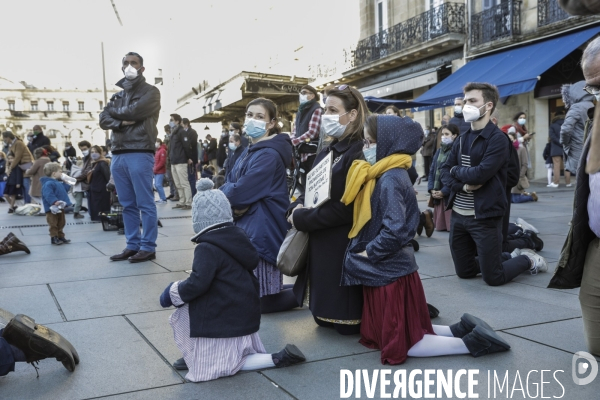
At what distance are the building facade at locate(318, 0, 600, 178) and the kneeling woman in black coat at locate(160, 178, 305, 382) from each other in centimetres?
1334

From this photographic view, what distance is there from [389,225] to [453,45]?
1840 cm

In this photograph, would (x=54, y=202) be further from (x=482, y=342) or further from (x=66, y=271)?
(x=482, y=342)

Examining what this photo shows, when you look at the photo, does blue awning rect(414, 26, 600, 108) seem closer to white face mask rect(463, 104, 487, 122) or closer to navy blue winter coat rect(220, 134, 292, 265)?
white face mask rect(463, 104, 487, 122)

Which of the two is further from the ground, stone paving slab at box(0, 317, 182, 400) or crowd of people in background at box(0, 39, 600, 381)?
crowd of people in background at box(0, 39, 600, 381)

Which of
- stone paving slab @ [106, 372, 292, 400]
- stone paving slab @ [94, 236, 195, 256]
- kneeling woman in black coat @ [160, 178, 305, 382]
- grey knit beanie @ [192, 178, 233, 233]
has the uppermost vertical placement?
grey knit beanie @ [192, 178, 233, 233]

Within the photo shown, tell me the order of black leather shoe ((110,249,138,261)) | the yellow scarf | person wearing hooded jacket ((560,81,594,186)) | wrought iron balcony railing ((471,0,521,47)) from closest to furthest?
the yellow scarf < black leather shoe ((110,249,138,261)) < person wearing hooded jacket ((560,81,594,186)) < wrought iron balcony railing ((471,0,521,47))

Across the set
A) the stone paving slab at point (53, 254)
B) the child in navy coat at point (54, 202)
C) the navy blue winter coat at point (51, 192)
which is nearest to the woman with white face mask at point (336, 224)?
the stone paving slab at point (53, 254)

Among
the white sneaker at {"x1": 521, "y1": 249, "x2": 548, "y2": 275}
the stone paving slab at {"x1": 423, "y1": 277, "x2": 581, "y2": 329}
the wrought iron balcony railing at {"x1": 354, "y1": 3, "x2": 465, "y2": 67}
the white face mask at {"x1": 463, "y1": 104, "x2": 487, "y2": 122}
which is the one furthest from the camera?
the wrought iron balcony railing at {"x1": 354, "y1": 3, "x2": 465, "y2": 67}

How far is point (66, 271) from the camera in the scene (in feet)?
21.0

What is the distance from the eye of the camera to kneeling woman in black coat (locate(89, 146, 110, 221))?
11211 mm

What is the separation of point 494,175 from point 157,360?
3155mm

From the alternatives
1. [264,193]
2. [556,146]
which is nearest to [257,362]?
[264,193]

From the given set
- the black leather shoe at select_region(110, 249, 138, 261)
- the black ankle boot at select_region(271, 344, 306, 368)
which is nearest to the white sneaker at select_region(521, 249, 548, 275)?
the black ankle boot at select_region(271, 344, 306, 368)

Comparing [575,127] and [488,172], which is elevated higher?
[575,127]
